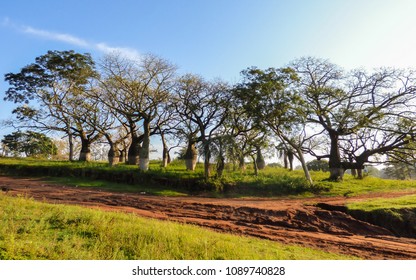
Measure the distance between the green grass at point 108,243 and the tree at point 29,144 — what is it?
127 ft

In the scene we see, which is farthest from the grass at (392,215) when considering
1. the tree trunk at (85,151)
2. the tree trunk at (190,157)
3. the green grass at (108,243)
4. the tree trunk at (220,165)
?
the tree trunk at (85,151)

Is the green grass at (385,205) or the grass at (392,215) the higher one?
the green grass at (385,205)

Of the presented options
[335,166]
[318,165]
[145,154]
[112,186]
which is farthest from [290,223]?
[318,165]

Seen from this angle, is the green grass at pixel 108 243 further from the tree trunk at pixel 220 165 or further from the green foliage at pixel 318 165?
the green foliage at pixel 318 165

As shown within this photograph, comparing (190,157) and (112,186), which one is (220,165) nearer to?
(190,157)

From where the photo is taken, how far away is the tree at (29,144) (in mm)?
42375

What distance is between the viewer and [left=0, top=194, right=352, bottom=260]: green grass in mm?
5777

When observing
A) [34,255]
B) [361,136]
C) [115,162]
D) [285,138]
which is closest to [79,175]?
[115,162]

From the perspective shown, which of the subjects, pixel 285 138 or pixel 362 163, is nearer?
pixel 285 138

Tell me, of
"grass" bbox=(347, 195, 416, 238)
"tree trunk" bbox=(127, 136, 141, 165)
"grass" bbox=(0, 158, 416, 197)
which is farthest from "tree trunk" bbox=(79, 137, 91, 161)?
"grass" bbox=(347, 195, 416, 238)

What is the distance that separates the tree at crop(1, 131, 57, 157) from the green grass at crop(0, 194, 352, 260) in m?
38.6

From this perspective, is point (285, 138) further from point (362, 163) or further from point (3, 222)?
point (3, 222)

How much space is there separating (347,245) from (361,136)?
22.7 m

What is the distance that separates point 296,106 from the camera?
22.8 metres
